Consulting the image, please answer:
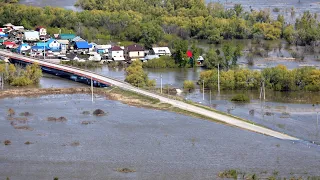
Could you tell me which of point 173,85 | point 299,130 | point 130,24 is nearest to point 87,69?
point 173,85

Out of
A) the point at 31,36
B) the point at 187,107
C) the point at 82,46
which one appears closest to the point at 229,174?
the point at 187,107

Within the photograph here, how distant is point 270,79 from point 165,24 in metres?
11.0

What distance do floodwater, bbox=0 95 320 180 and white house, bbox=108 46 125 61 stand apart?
26.5ft

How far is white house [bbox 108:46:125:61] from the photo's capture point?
1077 inches

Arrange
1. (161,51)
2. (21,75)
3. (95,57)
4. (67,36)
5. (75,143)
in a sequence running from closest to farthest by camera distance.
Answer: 1. (75,143)
2. (21,75)
3. (95,57)
4. (161,51)
5. (67,36)

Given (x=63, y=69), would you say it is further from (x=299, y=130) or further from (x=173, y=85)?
(x=299, y=130)

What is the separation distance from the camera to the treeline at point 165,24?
30656 mm

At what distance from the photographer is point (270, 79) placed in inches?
874

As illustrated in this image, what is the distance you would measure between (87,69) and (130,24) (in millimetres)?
6540

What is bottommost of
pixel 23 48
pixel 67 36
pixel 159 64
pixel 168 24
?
pixel 159 64

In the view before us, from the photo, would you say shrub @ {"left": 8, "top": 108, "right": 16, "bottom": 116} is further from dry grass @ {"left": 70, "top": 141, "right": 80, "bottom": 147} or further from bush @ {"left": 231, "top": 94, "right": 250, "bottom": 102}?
bush @ {"left": 231, "top": 94, "right": 250, "bottom": 102}

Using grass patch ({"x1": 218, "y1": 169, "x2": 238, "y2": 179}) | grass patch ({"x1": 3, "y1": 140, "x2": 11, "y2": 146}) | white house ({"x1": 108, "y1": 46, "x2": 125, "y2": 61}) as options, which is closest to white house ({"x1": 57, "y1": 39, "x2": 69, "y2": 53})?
white house ({"x1": 108, "y1": 46, "x2": 125, "y2": 61})

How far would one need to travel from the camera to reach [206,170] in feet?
46.0

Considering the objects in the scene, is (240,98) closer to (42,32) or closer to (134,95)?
(134,95)
